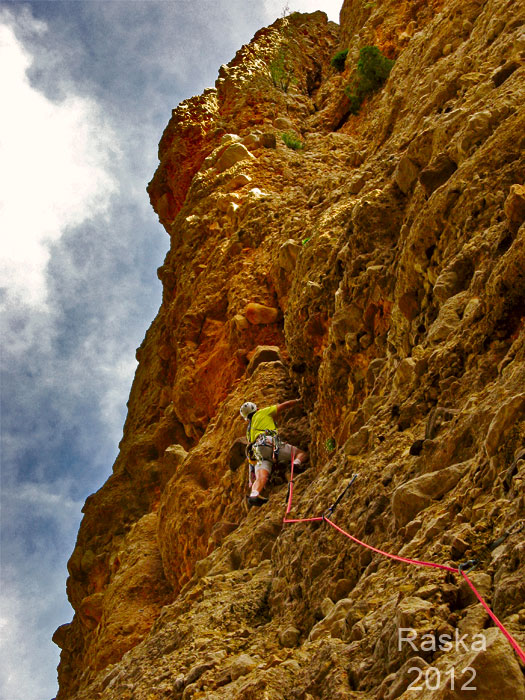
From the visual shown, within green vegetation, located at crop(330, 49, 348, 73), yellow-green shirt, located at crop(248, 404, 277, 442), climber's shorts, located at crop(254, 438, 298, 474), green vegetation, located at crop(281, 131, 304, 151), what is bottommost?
climber's shorts, located at crop(254, 438, 298, 474)

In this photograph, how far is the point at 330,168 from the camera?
16.8 metres

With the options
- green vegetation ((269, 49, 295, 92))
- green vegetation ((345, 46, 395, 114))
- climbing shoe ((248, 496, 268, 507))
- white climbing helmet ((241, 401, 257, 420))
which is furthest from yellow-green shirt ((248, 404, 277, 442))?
green vegetation ((269, 49, 295, 92))

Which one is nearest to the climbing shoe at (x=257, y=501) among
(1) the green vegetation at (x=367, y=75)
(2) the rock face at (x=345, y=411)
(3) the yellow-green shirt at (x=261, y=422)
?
(2) the rock face at (x=345, y=411)

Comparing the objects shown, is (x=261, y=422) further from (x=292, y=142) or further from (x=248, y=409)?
(x=292, y=142)

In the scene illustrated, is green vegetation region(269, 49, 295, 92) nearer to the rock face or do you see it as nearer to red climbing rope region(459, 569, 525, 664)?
the rock face

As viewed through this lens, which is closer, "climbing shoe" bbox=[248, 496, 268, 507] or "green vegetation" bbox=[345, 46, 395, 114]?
"climbing shoe" bbox=[248, 496, 268, 507]

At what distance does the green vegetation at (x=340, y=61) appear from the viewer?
22719 mm

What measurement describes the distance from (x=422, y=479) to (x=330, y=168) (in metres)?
13.8

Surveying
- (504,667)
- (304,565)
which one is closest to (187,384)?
(304,565)

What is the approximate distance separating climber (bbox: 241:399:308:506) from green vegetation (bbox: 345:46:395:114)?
38.8 ft

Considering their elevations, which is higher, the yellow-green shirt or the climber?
the yellow-green shirt

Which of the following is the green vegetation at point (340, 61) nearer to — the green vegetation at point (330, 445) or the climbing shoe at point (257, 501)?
the green vegetation at point (330, 445)

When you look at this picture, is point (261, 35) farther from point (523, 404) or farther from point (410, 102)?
point (523, 404)

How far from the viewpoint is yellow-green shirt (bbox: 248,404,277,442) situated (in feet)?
30.8
